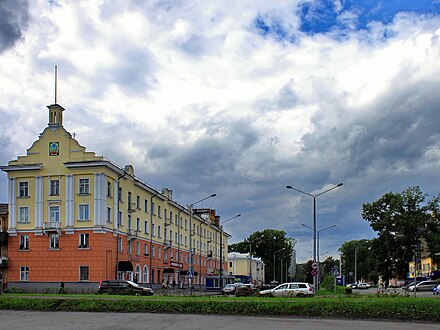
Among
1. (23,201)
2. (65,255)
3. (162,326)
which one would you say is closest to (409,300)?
(162,326)

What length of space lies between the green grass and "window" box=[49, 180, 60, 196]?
31827 mm

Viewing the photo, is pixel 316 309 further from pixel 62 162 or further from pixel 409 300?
pixel 62 162

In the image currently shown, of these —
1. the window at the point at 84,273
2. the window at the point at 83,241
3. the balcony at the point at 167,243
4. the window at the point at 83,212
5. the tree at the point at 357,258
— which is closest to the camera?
the window at the point at 84,273

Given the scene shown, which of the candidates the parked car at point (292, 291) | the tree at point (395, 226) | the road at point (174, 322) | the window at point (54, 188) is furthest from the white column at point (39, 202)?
the tree at point (395, 226)

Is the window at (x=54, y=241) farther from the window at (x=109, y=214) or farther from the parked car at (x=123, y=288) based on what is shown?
the parked car at (x=123, y=288)

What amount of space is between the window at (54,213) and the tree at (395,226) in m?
47.8

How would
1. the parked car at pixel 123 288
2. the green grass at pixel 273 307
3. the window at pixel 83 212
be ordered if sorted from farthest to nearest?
the window at pixel 83 212 < the parked car at pixel 123 288 < the green grass at pixel 273 307

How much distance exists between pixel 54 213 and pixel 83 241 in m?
4.61

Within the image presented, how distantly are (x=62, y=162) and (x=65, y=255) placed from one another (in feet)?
31.5

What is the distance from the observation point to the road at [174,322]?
20891 mm

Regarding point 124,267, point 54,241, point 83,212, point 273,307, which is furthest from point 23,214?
point 273,307

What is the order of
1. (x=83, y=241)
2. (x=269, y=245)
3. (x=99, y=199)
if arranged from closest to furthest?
1. (x=99, y=199)
2. (x=83, y=241)
3. (x=269, y=245)

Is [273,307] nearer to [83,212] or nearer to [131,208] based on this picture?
[83,212]

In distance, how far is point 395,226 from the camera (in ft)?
280
